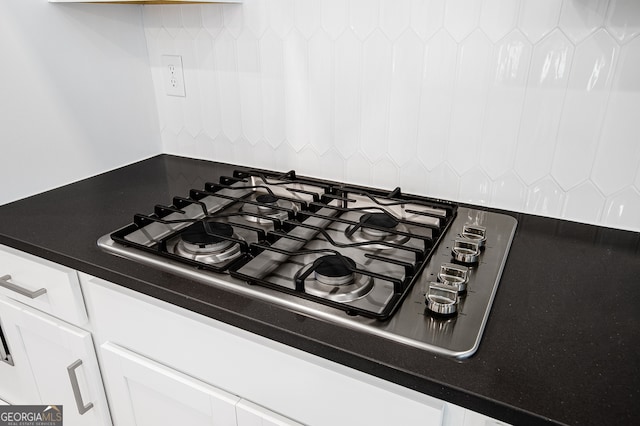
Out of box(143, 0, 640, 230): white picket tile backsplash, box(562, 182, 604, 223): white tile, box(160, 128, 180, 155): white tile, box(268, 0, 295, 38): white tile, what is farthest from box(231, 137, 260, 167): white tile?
box(562, 182, 604, 223): white tile

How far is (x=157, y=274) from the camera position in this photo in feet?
3.01

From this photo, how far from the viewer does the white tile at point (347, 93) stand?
1214 millimetres

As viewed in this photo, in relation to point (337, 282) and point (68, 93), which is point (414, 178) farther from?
point (68, 93)

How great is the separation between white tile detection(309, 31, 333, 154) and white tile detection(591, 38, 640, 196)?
0.66 metres

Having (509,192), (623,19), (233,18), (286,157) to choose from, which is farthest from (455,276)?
(233,18)

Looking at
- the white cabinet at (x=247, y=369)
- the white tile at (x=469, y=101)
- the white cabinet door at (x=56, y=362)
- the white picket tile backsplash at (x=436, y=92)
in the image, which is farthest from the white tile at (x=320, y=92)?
the white cabinet door at (x=56, y=362)

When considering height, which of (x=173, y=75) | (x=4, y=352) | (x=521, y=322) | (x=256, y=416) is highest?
(x=173, y=75)

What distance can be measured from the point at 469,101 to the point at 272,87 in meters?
0.56

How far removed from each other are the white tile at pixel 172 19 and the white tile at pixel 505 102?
37.5 inches

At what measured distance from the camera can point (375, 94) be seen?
48.3 inches

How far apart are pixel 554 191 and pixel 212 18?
106 centimetres

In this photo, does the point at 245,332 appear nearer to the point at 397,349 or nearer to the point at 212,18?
the point at 397,349

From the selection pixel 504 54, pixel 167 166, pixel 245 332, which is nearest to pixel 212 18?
Answer: pixel 167 166

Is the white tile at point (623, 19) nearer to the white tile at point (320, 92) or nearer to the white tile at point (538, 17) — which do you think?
the white tile at point (538, 17)
